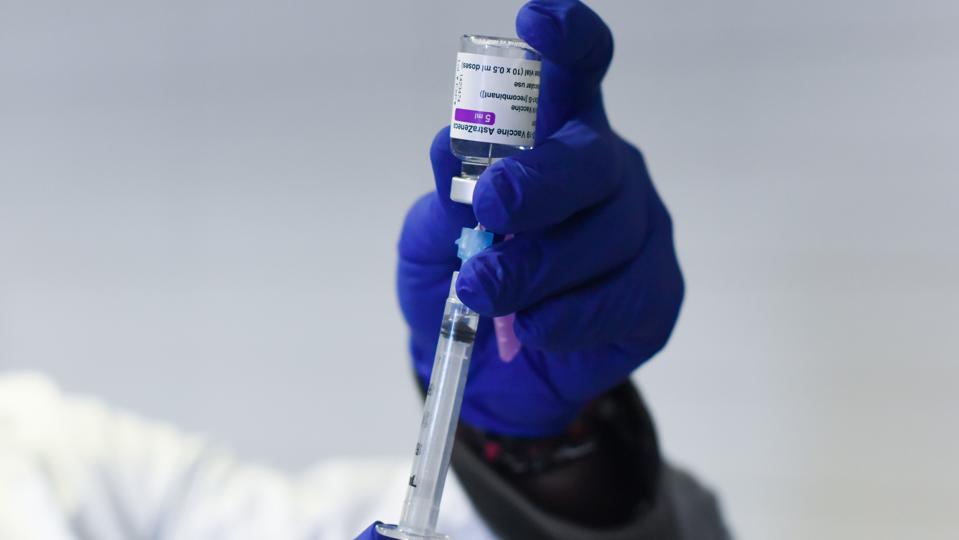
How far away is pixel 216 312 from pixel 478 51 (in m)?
1.16

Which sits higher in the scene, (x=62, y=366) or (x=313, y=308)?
(x=313, y=308)

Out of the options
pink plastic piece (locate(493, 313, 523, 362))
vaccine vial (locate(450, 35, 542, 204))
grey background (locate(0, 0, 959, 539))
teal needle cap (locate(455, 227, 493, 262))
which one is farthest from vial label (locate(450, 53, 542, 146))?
grey background (locate(0, 0, 959, 539))

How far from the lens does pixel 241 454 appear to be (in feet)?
5.53

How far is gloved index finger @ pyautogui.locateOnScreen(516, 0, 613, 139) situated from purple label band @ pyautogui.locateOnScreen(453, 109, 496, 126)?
0.14m

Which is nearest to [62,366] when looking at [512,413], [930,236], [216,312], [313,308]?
[216,312]

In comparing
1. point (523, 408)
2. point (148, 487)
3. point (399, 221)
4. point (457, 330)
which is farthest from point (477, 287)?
point (399, 221)

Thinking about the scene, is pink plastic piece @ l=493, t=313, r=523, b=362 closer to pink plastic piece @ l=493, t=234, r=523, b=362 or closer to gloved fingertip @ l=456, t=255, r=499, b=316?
pink plastic piece @ l=493, t=234, r=523, b=362

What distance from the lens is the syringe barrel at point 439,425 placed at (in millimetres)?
739

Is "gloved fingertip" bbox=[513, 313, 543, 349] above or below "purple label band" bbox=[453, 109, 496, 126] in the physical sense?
below

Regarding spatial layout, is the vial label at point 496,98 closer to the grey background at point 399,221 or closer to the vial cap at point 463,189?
the vial cap at point 463,189

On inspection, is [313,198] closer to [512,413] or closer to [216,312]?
[216,312]

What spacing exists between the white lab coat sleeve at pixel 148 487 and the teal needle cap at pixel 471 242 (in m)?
0.56

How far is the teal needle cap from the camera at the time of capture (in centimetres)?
77

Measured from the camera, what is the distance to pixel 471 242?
77 centimetres
